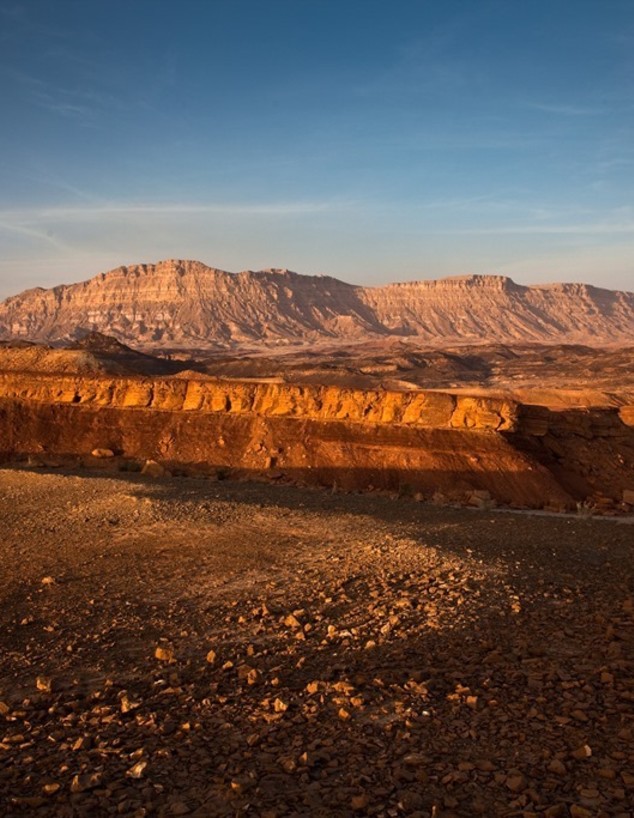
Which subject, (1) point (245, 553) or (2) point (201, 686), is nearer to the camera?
(2) point (201, 686)

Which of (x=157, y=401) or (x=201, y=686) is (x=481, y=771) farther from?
(x=157, y=401)

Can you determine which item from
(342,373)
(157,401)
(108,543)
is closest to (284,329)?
(342,373)

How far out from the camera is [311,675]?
6188 millimetres

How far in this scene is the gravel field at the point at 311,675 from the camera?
14.2 ft

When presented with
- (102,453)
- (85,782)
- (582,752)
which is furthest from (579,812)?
(102,453)

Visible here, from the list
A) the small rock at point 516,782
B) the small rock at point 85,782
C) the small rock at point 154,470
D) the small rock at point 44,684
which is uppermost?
the small rock at point 516,782

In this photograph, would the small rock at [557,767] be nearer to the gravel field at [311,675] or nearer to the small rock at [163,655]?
the gravel field at [311,675]

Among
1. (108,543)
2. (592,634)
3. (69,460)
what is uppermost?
(592,634)

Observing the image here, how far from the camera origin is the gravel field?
434 centimetres

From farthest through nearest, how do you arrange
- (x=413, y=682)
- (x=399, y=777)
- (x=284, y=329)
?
1. (x=284, y=329)
2. (x=413, y=682)
3. (x=399, y=777)

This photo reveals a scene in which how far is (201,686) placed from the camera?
5977 mm

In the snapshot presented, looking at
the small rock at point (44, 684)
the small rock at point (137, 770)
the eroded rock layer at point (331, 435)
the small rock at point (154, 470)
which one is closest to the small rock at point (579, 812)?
the small rock at point (137, 770)

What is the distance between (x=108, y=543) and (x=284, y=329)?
177261 mm

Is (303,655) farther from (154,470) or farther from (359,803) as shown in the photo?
(154,470)
